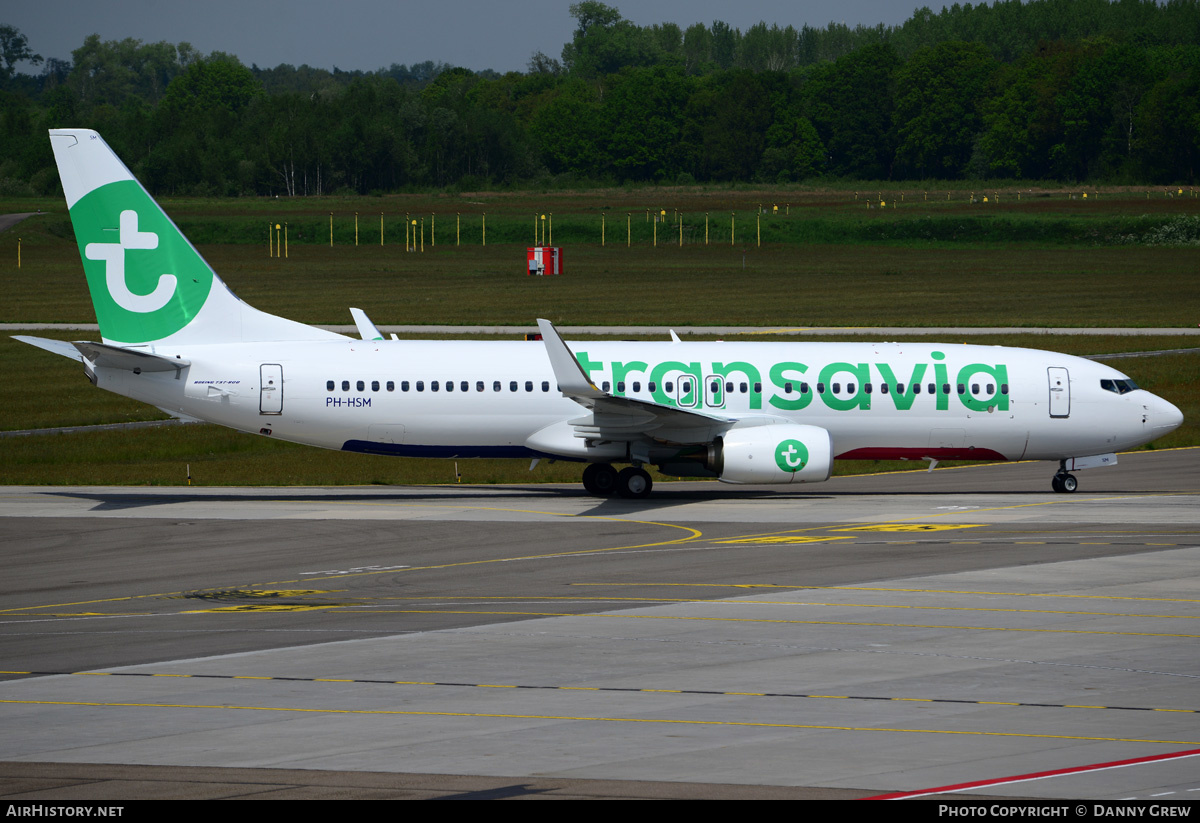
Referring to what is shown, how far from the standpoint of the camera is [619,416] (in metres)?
37.7

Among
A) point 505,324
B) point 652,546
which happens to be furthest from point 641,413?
point 505,324

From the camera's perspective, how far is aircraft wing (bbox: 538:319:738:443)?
36.3m

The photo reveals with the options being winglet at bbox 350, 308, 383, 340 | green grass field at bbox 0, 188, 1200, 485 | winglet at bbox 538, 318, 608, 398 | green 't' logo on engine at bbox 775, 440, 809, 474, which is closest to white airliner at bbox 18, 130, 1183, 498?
green 't' logo on engine at bbox 775, 440, 809, 474

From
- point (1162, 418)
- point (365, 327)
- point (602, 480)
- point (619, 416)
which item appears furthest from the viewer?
point (365, 327)

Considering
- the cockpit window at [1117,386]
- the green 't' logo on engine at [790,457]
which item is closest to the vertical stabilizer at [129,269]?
the green 't' logo on engine at [790,457]

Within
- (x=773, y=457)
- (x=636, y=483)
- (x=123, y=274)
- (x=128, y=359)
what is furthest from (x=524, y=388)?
(x=123, y=274)

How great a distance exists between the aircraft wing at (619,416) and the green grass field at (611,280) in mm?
8216

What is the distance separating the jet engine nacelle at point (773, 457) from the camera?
121 feet

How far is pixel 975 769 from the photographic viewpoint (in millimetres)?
15383

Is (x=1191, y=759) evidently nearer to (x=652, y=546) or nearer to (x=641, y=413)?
(x=652, y=546)

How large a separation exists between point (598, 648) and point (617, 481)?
1768 centimetres

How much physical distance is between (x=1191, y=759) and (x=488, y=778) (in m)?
7.55

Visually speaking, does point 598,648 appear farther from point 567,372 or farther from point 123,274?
point 123,274

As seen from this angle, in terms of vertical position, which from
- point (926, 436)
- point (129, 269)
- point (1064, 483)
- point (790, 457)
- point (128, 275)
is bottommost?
point (1064, 483)
